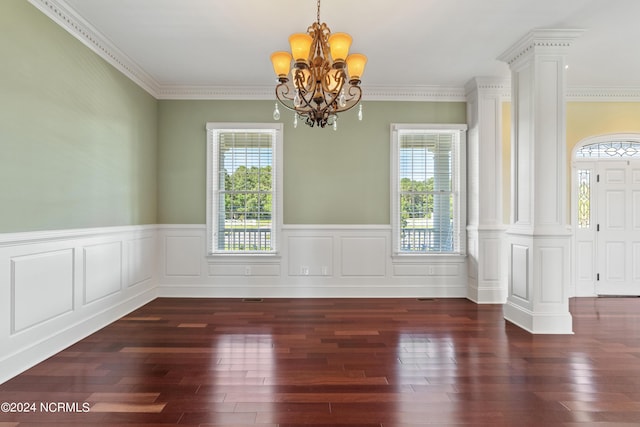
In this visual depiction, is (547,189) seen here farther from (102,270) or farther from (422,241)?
(102,270)

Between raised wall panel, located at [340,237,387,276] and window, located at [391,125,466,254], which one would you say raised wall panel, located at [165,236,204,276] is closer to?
raised wall panel, located at [340,237,387,276]

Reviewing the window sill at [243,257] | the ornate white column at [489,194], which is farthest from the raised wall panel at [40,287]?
the ornate white column at [489,194]

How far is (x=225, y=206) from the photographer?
17.1 feet

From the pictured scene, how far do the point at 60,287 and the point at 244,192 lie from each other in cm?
254

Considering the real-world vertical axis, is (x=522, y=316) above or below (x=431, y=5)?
below

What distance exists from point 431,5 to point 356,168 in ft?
7.95

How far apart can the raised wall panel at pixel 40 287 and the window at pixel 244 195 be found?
2.06 m

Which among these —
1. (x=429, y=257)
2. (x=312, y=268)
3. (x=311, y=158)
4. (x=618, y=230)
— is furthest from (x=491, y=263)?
(x=311, y=158)

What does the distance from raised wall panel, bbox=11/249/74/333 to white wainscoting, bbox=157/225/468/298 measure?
1860 millimetres

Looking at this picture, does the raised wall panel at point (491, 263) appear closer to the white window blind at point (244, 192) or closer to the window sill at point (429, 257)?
the window sill at point (429, 257)

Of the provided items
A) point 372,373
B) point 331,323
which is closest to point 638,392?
point 372,373

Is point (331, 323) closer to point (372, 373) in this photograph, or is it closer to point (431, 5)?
point (372, 373)

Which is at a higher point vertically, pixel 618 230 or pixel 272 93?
pixel 272 93

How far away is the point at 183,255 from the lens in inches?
203
